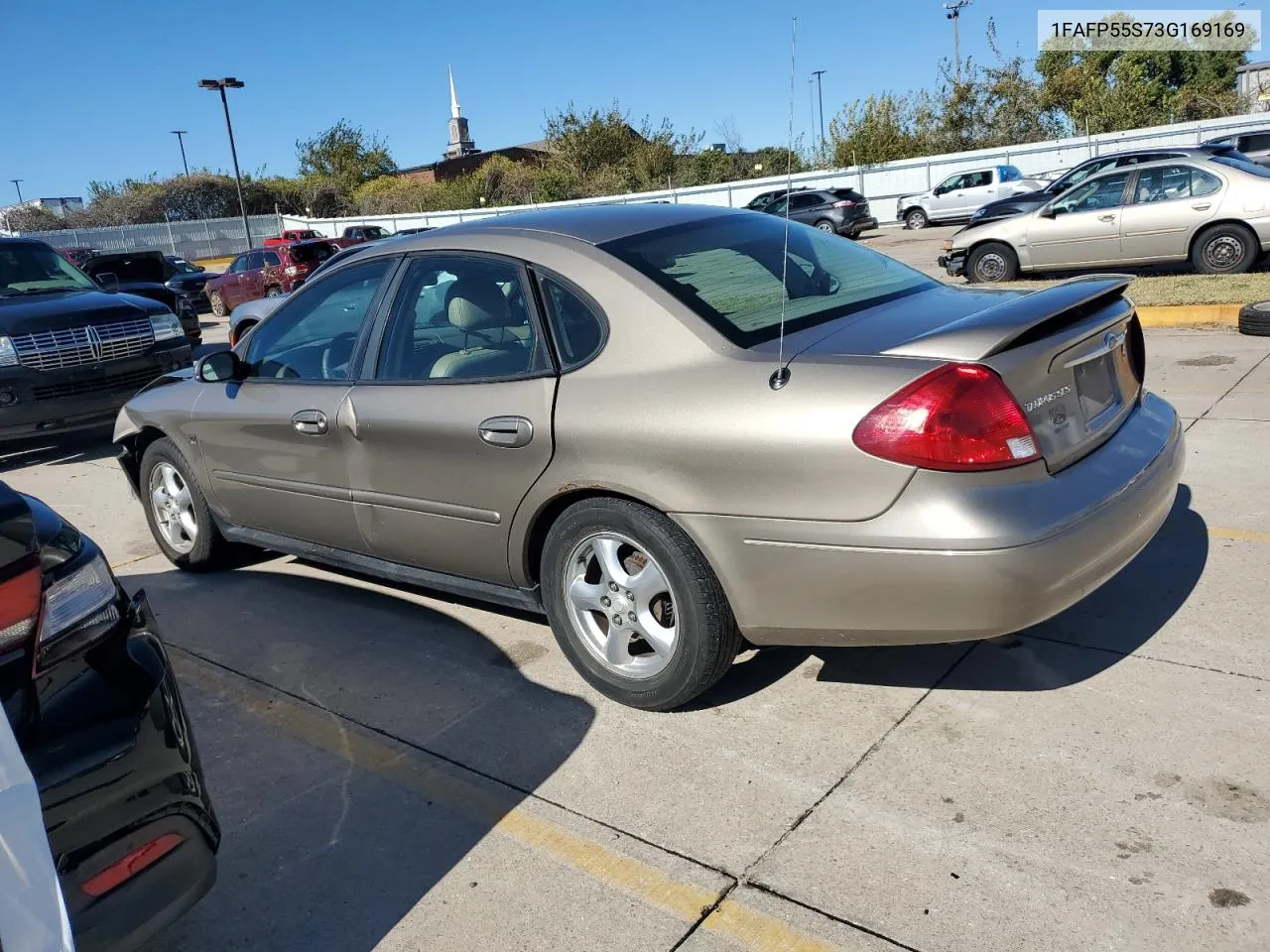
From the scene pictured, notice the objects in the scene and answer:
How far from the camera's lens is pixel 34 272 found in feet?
31.0

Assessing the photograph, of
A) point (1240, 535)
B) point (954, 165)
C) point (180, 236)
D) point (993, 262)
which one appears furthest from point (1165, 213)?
point (180, 236)

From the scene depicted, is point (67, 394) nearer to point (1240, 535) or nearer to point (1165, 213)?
point (1240, 535)

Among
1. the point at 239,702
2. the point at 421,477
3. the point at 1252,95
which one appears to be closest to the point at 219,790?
the point at 239,702

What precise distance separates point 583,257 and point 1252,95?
151 ft

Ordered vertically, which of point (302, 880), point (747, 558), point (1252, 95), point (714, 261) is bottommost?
point (302, 880)

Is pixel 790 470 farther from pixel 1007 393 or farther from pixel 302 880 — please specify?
pixel 302 880

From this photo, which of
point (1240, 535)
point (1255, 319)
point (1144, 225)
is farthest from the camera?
point (1144, 225)

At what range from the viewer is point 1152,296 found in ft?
34.8

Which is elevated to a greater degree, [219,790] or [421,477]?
[421,477]

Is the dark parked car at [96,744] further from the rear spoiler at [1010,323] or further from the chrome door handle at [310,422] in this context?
the rear spoiler at [1010,323]

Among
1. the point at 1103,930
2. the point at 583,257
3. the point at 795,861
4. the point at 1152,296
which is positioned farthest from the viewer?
the point at 1152,296

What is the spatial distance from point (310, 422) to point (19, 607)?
230 centimetres

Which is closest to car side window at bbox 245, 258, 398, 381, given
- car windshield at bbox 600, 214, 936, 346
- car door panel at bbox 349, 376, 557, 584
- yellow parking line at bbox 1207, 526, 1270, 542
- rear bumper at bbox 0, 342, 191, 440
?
car door panel at bbox 349, 376, 557, 584

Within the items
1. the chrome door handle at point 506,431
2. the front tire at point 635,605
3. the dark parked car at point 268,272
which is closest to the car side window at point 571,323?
the chrome door handle at point 506,431
